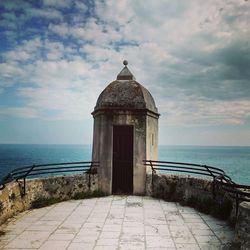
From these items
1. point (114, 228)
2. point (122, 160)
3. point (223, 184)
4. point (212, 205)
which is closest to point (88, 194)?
point (122, 160)

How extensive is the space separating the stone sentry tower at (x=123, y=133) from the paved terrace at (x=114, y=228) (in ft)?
5.25

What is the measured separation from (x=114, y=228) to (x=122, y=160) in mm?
4194

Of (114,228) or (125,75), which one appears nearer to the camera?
(114,228)

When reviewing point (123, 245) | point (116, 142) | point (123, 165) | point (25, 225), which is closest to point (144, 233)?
point (123, 245)

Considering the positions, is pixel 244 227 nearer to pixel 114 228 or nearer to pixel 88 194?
pixel 114 228

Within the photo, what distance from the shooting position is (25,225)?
22.1ft

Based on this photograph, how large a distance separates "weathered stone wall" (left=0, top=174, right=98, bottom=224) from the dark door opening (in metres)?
1.02

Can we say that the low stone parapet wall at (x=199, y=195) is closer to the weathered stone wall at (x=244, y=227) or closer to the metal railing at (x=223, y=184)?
the weathered stone wall at (x=244, y=227)

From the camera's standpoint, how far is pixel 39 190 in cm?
866

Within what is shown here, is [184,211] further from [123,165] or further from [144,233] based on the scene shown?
[123,165]

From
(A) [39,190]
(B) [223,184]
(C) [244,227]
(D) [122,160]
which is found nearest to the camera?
(C) [244,227]

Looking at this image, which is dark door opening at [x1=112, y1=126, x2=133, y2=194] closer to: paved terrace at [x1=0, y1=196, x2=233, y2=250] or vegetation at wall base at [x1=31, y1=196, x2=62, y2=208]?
paved terrace at [x1=0, y1=196, x2=233, y2=250]

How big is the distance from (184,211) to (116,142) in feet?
13.6

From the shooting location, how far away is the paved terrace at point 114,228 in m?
5.64
